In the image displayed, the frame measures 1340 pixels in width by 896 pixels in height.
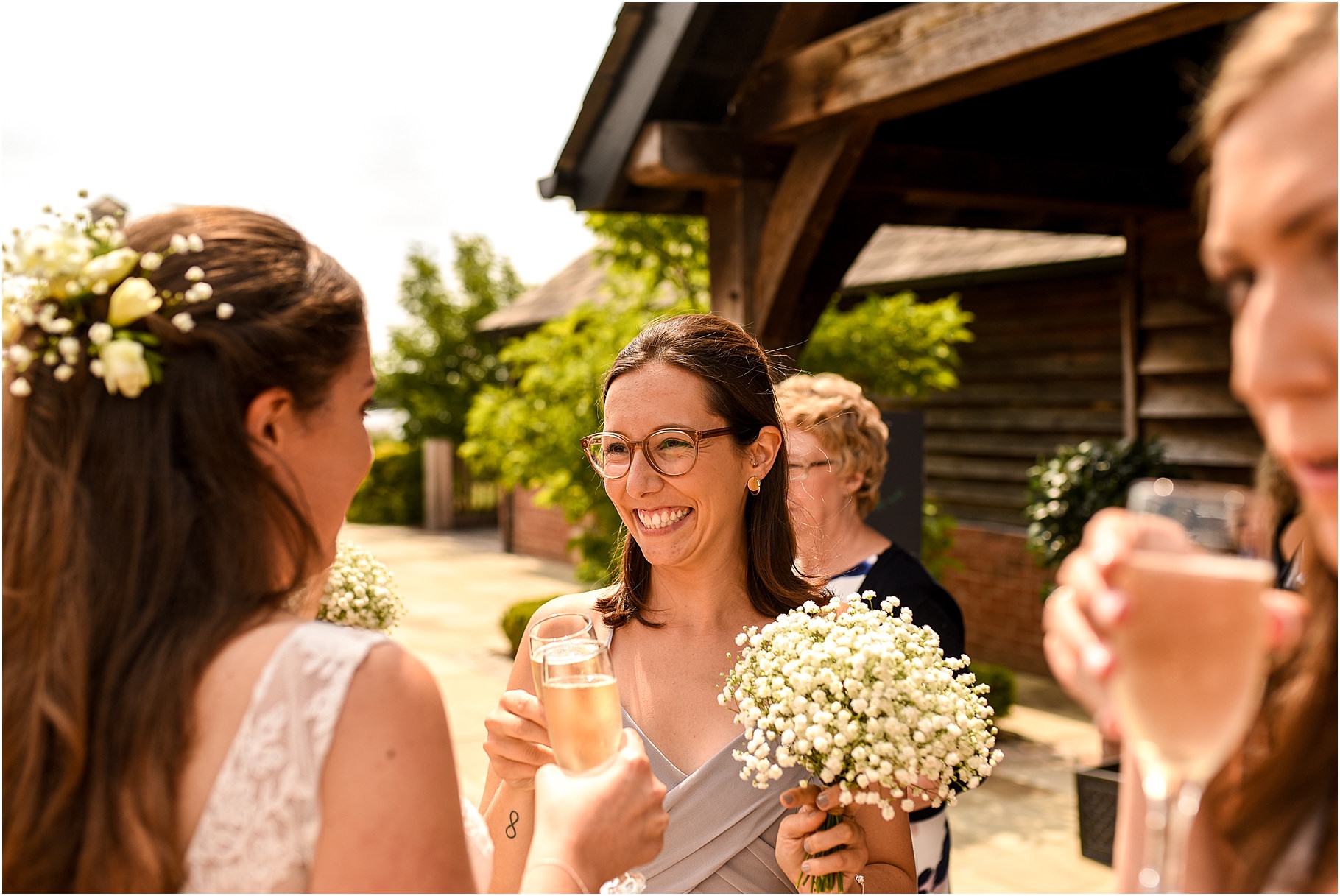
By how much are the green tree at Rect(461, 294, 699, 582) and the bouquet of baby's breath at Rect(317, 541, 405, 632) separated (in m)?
4.84

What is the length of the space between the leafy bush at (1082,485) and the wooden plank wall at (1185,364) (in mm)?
273

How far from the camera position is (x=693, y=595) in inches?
97.9

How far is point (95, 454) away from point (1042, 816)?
5699mm

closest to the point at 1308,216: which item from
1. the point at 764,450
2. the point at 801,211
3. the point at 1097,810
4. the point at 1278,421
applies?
the point at 1278,421

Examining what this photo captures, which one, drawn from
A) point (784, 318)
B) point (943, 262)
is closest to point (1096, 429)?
point (943, 262)

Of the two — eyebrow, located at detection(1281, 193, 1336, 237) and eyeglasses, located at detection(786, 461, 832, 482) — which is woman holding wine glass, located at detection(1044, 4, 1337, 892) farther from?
eyeglasses, located at detection(786, 461, 832, 482)

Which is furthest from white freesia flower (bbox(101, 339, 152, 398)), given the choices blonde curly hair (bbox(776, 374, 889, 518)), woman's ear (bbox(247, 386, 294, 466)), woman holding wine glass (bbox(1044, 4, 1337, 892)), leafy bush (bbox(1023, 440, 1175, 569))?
leafy bush (bbox(1023, 440, 1175, 569))

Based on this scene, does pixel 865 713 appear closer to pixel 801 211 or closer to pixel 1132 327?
pixel 801 211

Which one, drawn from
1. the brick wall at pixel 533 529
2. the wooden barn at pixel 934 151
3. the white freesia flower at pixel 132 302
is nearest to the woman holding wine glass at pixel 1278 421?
the white freesia flower at pixel 132 302

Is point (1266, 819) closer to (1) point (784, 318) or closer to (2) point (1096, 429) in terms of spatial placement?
(1) point (784, 318)

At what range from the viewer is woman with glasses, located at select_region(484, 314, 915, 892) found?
7.06ft

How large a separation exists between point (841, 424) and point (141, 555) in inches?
106

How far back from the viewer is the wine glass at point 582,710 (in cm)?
152

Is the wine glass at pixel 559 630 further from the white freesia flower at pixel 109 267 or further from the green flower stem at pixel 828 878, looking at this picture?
the white freesia flower at pixel 109 267
